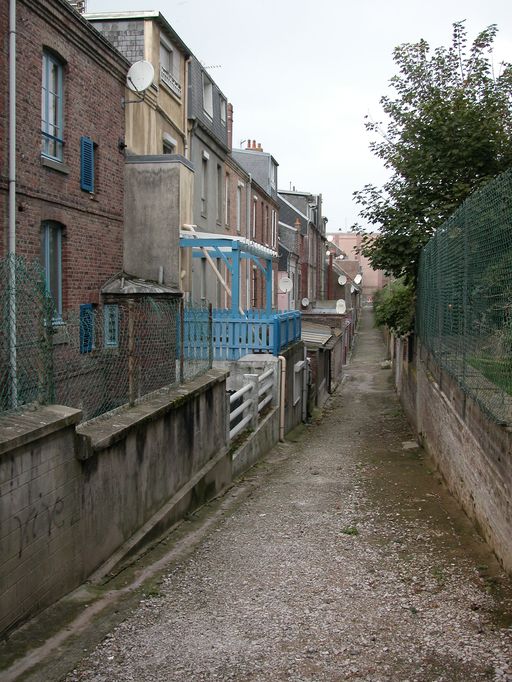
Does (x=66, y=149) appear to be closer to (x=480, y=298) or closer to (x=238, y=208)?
(x=480, y=298)

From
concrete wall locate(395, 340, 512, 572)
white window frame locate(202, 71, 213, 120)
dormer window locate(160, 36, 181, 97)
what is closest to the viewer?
concrete wall locate(395, 340, 512, 572)

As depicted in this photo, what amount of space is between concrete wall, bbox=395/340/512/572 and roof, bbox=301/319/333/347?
41.0 feet

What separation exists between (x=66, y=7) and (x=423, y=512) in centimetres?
940

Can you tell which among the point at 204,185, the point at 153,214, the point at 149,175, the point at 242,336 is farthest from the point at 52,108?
the point at 204,185

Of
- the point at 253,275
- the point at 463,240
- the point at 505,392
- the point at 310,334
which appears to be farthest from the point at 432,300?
the point at 253,275

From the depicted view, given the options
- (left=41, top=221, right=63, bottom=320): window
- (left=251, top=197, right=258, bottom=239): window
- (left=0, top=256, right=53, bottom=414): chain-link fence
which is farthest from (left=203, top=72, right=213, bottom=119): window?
(left=0, top=256, right=53, bottom=414): chain-link fence

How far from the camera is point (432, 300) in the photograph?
12.7 meters

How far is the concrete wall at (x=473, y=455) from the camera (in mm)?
5883

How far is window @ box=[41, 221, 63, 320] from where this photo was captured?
12211mm

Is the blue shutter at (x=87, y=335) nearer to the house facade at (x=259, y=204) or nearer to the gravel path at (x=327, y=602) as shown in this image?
the gravel path at (x=327, y=602)

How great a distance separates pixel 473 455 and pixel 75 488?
13.1 feet

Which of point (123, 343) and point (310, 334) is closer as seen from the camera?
point (123, 343)

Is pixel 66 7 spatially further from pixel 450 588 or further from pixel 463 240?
pixel 450 588

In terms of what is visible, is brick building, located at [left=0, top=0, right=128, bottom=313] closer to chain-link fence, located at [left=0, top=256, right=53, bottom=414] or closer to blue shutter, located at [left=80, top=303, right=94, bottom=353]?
blue shutter, located at [left=80, top=303, right=94, bottom=353]
